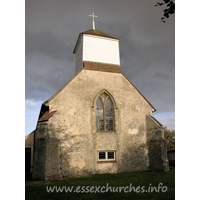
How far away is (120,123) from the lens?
1570 cm

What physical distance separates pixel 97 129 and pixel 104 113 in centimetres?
147

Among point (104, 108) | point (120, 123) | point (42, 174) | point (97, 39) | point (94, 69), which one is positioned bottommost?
point (42, 174)

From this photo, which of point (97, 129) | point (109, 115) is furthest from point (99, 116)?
point (97, 129)

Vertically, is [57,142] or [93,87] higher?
[93,87]

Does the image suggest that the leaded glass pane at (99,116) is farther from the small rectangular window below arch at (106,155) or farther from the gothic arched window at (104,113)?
→ the small rectangular window below arch at (106,155)

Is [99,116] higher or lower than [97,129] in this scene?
higher

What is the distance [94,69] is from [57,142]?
708cm

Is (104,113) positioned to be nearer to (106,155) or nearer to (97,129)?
(97,129)

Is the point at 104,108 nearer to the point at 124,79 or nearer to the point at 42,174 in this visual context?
the point at 124,79

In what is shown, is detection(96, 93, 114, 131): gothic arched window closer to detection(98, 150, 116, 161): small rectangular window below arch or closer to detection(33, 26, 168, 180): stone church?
detection(33, 26, 168, 180): stone church

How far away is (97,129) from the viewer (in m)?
15.3

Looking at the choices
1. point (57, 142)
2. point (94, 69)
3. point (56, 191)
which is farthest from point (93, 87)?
point (56, 191)

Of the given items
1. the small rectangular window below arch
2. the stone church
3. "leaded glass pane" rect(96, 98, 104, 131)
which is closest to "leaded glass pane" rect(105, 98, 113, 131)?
the stone church

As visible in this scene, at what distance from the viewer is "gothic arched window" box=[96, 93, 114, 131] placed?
15.5 metres
